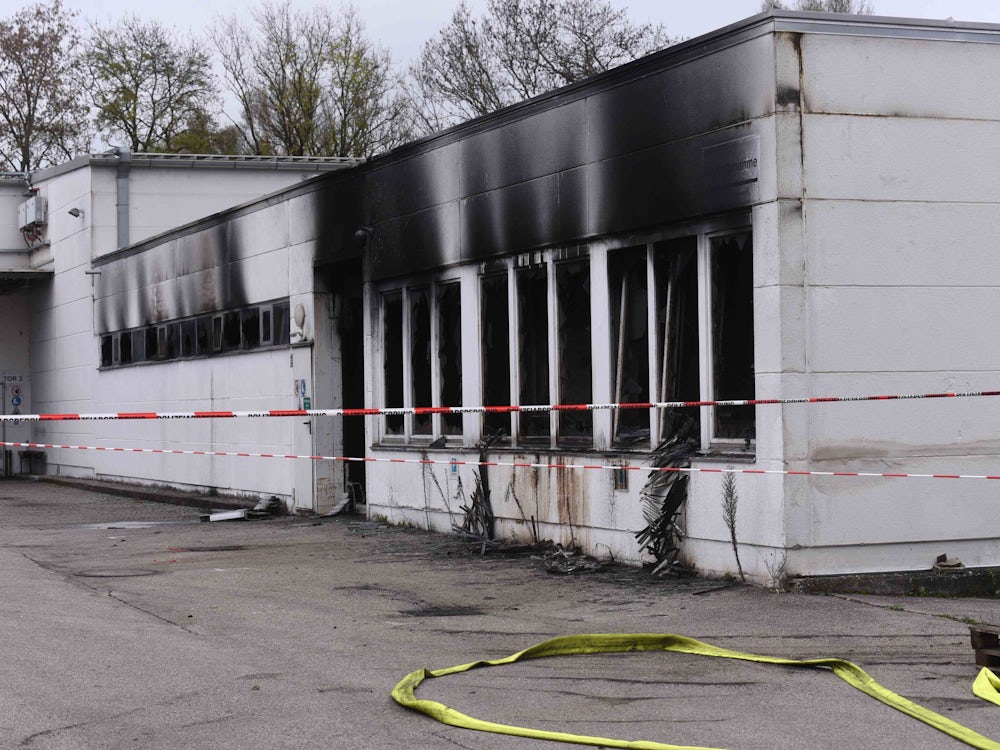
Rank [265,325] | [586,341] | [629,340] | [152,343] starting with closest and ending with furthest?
[629,340]
[586,341]
[265,325]
[152,343]

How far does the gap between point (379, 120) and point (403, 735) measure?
133 feet

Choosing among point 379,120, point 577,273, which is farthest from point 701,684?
point 379,120

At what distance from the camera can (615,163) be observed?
43.1 ft

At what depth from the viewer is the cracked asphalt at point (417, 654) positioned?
6.71 metres

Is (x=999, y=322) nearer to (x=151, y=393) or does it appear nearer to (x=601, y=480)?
(x=601, y=480)

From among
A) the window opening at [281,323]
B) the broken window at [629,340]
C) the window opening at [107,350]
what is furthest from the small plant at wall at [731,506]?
the window opening at [107,350]

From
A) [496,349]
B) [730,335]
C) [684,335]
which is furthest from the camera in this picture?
[496,349]

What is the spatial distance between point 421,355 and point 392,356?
69 centimetres

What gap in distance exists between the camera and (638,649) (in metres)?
8.73

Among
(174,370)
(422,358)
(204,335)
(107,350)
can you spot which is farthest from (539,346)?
(107,350)

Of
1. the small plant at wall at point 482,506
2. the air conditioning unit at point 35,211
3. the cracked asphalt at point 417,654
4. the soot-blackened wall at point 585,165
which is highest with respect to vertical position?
the air conditioning unit at point 35,211

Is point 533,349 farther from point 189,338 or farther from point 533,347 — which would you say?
point 189,338

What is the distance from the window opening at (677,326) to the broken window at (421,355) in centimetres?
461

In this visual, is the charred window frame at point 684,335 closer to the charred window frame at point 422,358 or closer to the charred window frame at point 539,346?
the charred window frame at point 539,346
